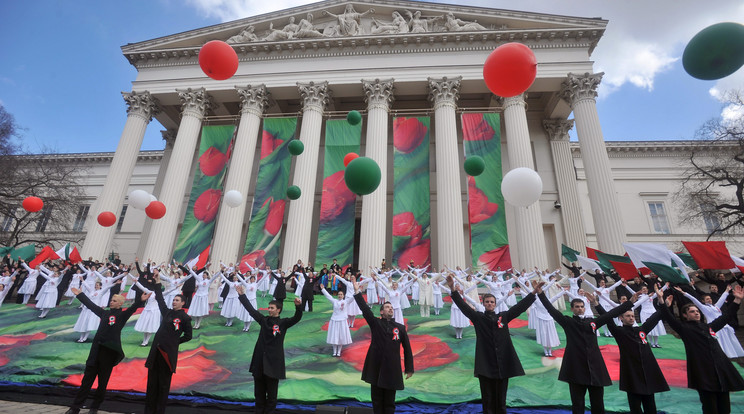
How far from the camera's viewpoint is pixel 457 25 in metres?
20.8

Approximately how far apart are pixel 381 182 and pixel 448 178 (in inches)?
138

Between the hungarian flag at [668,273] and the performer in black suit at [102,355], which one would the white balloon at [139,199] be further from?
the hungarian flag at [668,273]

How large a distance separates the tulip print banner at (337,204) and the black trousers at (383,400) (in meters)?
12.1

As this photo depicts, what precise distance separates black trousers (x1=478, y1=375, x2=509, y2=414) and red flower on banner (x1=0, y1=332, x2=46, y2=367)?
10.6 meters

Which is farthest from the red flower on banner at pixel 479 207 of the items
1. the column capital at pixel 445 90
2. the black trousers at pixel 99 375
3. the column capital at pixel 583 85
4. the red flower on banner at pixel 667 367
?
the black trousers at pixel 99 375

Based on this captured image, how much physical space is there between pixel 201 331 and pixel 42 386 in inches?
152

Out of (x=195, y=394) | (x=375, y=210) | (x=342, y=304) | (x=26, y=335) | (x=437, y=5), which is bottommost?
(x=195, y=394)

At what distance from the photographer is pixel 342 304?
9.21m

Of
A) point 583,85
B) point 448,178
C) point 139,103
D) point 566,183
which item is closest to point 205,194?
point 139,103

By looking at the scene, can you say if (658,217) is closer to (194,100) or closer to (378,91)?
(378,91)

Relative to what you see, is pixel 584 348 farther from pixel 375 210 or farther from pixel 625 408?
pixel 375 210

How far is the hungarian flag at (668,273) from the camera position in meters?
6.35

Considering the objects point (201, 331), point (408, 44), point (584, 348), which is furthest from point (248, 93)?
point (584, 348)

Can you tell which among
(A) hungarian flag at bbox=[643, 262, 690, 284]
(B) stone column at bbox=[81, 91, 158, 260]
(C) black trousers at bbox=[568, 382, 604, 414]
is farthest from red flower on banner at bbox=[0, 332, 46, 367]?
(A) hungarian flag at bbox=[643, 262, 690, 284]
